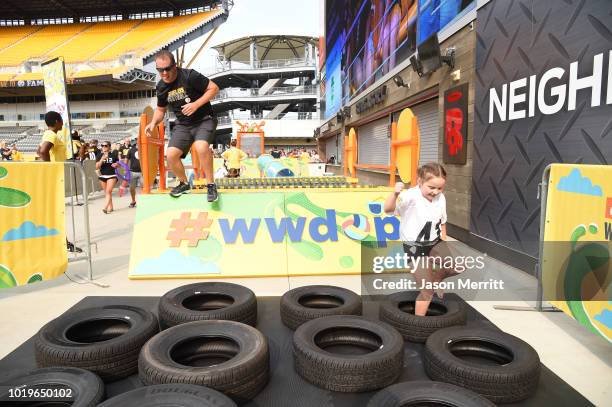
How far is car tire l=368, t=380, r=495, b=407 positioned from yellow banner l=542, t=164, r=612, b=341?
1.51 meters

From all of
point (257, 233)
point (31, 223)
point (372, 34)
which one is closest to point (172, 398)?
point (257, 233)

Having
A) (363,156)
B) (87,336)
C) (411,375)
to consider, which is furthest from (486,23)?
(363,156)

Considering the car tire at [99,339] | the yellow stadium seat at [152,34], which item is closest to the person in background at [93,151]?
the car tire at [99,339]

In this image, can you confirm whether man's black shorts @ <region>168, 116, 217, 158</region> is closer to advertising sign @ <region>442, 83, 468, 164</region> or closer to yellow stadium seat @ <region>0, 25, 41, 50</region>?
advertising sign @ <region>442, 83, 468, 164</region>

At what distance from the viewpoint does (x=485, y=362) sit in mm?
2953

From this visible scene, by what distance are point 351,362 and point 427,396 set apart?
494mm

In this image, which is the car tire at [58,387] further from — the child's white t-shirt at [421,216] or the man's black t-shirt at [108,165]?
the man's black t-shirt at [108,165]

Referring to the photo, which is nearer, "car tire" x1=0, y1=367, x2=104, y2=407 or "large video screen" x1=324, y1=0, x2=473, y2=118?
"car tire" x1=0, y1=367, x2=104, y2=407

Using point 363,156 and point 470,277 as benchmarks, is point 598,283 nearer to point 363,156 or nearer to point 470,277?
point 470,277

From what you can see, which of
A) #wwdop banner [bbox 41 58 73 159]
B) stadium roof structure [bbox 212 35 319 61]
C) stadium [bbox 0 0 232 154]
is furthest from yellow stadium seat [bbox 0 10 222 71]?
#wwdop banner [bbox 41 58 73 159]

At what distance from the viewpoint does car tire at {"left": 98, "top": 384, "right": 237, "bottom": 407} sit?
6.77 feet

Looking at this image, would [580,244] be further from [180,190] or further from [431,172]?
[180,190]

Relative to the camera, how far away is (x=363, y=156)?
21.0 meters

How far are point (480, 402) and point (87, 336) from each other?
118 inches
